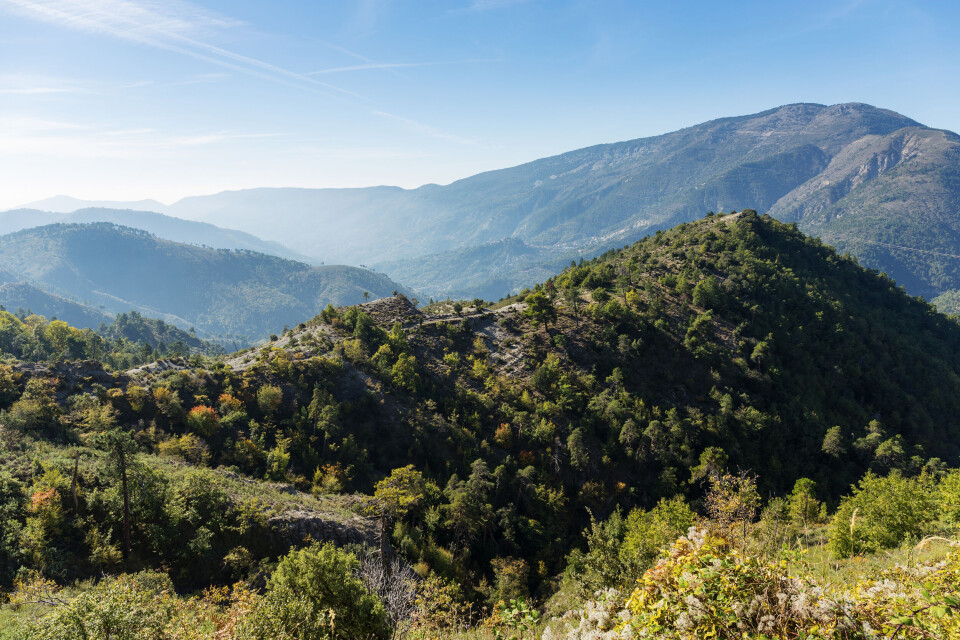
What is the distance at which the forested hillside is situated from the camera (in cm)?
3195

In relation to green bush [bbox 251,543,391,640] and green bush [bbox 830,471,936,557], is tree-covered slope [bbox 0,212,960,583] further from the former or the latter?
green bush [bbox 251,543,391,640]

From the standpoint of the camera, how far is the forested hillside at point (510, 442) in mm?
31953

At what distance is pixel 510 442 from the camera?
62.9 metres

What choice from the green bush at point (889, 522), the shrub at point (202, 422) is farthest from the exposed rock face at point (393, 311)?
the green bush at point (889, 522)

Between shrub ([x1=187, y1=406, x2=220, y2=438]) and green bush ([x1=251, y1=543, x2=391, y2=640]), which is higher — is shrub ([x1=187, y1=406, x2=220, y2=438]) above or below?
below

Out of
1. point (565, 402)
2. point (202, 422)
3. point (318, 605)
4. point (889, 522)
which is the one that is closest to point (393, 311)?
point (565, 402)

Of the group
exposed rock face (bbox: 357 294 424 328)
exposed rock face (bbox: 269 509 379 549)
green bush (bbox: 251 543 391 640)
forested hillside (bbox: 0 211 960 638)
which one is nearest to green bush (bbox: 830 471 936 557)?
forested hillside (bbox: 0 211 960 638)

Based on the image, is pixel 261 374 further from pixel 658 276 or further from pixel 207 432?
pixel 658 276

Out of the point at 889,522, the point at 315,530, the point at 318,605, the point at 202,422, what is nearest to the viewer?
the point at 318,605

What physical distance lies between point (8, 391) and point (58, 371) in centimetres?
571

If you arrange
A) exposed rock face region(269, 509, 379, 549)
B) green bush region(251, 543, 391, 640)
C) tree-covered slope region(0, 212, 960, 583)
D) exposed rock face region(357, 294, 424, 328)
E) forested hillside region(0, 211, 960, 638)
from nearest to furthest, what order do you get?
green bush region(251, 543, 391, 640) → forested hillside region(0, 211, 960, 638) → exposed rock face region(269, 509, 379, 549) → tree-covered slope region(0, 212, 960, 583) → exposed rock face region(357, 294, 424, 328)

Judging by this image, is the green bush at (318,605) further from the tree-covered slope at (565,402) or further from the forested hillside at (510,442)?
the tree-covered slope at (565,402)

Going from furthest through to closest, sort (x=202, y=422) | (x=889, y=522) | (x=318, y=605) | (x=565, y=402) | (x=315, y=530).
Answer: (x=565, y=402) < (x=202, y=422) < (x=315, y=530) < (x=889, y=522) < (x=318, y=605)

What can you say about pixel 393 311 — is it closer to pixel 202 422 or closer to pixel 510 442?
pixel 510 442
